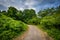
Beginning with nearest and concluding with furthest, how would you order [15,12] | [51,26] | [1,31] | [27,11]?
1. [1,31]
2. [51,26]
3. [15,12]
4. [27,11]

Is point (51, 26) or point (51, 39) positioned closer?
point (51, 39)

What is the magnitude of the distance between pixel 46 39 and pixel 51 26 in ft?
27.5

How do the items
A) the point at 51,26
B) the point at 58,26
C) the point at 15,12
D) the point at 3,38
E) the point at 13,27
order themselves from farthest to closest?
the point at 15,12 < the point at 51,26 < the point at 58,26 < the point at 13,27 < the point at 3,38

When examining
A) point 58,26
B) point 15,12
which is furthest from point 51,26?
point 15,12

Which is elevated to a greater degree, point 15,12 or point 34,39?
point 15,12

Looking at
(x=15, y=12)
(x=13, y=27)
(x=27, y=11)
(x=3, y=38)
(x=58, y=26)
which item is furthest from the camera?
(x=27, y=11)

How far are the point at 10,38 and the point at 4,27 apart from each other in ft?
8.62

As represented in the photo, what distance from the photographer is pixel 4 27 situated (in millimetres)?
19062

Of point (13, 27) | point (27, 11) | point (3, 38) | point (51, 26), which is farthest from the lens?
point (27, 11)

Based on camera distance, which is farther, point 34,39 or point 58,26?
point 58,26

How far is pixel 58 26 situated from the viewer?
23.6 m

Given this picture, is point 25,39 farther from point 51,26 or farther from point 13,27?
point 51,26

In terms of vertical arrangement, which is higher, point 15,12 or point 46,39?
point 15,12

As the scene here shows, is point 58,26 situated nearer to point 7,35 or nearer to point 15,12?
point 7,35
